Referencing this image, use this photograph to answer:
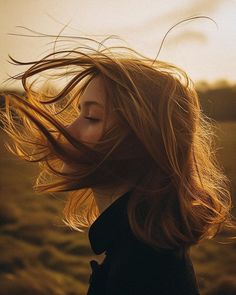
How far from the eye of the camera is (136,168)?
42.8 inches

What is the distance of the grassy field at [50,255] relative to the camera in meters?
2.95

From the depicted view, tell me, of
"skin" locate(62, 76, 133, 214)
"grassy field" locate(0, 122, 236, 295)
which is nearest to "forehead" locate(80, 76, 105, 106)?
"skin" locate(62, 76, 133, 214)

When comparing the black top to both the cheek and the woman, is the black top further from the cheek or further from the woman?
the cheek

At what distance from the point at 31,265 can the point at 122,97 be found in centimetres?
242

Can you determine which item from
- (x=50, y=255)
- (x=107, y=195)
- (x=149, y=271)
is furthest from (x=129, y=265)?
(x=50, y=255)

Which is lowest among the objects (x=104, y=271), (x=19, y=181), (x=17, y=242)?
(x=19, y=181)

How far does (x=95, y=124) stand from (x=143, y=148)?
119 mm

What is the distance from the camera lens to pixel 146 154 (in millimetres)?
1077

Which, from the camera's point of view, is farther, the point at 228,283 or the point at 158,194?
the point at 228,283

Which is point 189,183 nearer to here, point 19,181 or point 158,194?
point 158,194

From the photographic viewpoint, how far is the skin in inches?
42.4

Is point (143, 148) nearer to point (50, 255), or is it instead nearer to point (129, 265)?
point (129, 265)

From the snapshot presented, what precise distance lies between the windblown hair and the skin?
0.01m

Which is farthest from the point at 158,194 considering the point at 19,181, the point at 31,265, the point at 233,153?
the point at 19,181
